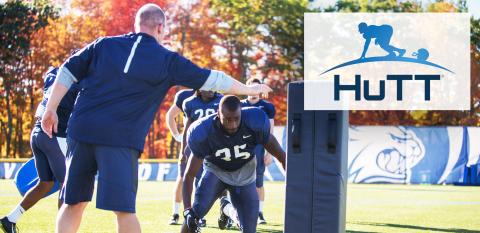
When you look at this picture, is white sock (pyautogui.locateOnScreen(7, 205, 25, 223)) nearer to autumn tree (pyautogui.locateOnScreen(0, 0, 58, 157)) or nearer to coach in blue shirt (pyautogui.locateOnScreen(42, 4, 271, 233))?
coach in blue shirt (pyautogui.locateOnScreen(42, 4, 271, 233))

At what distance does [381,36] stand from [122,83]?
28.4 metres

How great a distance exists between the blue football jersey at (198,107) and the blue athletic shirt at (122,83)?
14.0 feet

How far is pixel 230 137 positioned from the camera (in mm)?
5977

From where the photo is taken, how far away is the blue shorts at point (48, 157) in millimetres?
7094

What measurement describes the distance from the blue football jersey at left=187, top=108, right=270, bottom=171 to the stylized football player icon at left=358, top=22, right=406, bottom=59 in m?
25.6

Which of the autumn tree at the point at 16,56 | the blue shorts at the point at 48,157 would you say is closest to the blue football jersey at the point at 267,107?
the blue shorts at the point at 48,157

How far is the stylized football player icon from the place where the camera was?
3130cm

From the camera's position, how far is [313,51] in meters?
32.7

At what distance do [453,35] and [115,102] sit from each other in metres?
28.4

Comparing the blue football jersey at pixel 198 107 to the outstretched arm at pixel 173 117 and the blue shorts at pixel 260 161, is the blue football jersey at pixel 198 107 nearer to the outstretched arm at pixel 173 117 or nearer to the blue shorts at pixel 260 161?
the outstretched arm at pixel 173 117

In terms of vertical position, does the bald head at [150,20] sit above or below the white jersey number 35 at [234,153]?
above

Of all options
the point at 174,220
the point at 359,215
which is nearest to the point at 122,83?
the point at 174,220

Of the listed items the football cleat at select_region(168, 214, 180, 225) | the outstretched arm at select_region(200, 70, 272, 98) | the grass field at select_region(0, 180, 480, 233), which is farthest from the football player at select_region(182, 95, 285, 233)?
the football cleat at select_region(168, 214, 180, 225)

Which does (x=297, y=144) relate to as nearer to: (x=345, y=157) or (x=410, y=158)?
(x=345, y=157)
